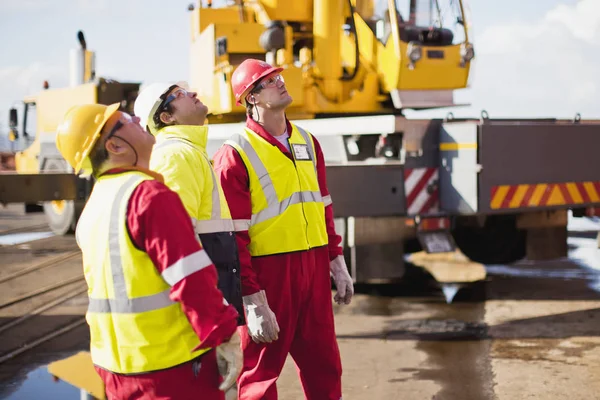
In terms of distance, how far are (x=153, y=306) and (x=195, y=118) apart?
1129mm

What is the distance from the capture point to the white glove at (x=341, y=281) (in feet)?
12.6

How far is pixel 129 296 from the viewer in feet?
7.66

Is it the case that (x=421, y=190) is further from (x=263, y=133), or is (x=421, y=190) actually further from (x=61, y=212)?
(x=61, y=212)

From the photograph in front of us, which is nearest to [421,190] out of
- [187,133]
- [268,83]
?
[268,83]

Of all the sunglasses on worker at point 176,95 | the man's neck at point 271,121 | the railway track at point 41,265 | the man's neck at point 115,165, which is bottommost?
the railway track at point 41,265

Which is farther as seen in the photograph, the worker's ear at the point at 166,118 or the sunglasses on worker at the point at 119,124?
the worker's ear at the point at 166,118

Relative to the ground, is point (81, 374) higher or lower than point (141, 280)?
lower

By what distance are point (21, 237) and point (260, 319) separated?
11051 millimetres

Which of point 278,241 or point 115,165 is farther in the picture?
point 278,241

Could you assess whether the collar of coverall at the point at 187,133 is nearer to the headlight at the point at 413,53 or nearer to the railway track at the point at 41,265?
the headlight at the point at 413,53

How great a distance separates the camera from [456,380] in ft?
16.4

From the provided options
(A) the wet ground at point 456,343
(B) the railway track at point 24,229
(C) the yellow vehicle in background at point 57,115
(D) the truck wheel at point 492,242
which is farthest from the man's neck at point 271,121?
(B) the railway track at point 24,229

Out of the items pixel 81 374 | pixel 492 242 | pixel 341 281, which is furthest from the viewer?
pixel 492 242

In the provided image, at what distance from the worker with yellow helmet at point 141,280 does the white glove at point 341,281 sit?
1416 millimetres
